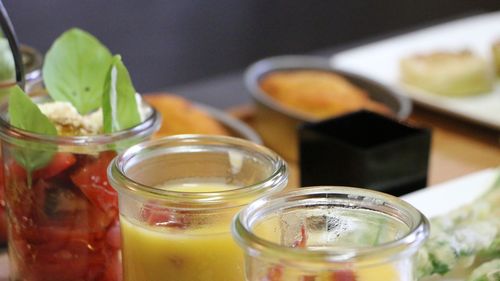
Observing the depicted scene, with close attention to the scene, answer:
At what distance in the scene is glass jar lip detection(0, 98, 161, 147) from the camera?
0.60 meters

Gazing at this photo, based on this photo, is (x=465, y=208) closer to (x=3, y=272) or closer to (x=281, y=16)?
(x=3, y=272)

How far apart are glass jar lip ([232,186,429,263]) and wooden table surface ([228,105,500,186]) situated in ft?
1.67

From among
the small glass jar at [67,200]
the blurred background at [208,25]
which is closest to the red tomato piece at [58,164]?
the small glass jar at [67,200]

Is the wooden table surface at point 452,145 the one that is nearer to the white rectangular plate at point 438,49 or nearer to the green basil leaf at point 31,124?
the white rectangular plate at point 438,49

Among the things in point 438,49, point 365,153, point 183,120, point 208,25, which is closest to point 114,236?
point 365,153

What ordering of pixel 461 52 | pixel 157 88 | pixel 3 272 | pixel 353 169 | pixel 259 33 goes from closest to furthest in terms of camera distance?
pixel 3 272 → pixel 353 169 → pixel 461 52 → pixel 157 88 → pixel 259 33

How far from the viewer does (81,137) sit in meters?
0.60

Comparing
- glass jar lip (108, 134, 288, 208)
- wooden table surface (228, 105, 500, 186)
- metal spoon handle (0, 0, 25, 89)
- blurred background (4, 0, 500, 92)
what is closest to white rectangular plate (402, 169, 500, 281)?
wooden table surface (228, 105, 500, 186)

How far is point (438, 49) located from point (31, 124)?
3.72ft

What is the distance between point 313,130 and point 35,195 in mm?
363

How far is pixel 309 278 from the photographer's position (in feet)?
1.50

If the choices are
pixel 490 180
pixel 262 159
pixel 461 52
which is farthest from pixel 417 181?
pixel 461 52

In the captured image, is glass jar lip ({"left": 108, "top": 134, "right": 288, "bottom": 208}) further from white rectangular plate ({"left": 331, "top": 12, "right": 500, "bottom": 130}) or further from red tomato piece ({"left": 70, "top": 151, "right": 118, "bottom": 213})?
white rectangular plate ({"left": 331, "top": 12, "right": 500, "bottom": 130})

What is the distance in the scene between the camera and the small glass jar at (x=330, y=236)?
45 cm
